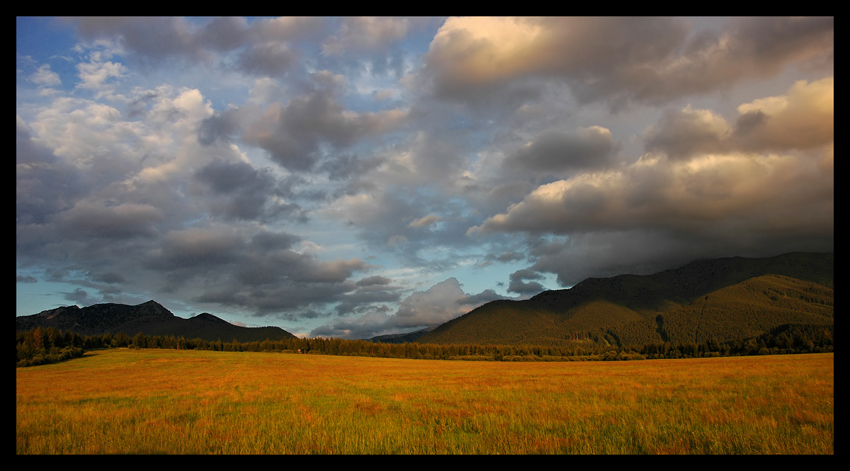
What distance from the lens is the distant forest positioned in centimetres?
9381

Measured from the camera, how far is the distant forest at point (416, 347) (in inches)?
3693

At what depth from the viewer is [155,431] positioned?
1327cm

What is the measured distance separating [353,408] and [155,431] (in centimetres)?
785

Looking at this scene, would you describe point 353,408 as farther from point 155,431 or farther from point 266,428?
point 155,431

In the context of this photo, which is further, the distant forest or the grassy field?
the distant forest

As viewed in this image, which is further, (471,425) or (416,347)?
(416,347)

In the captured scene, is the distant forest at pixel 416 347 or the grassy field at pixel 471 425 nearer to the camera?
the grassy field at pixel 471 425

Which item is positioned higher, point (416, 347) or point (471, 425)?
point (471, 425)

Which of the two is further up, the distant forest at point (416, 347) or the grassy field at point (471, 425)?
the grassy field at point (471, 425)

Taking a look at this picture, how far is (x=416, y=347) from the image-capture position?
173m

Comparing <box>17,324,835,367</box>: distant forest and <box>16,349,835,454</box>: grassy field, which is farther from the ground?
<box>16,349,835,454</box>: grassy field
